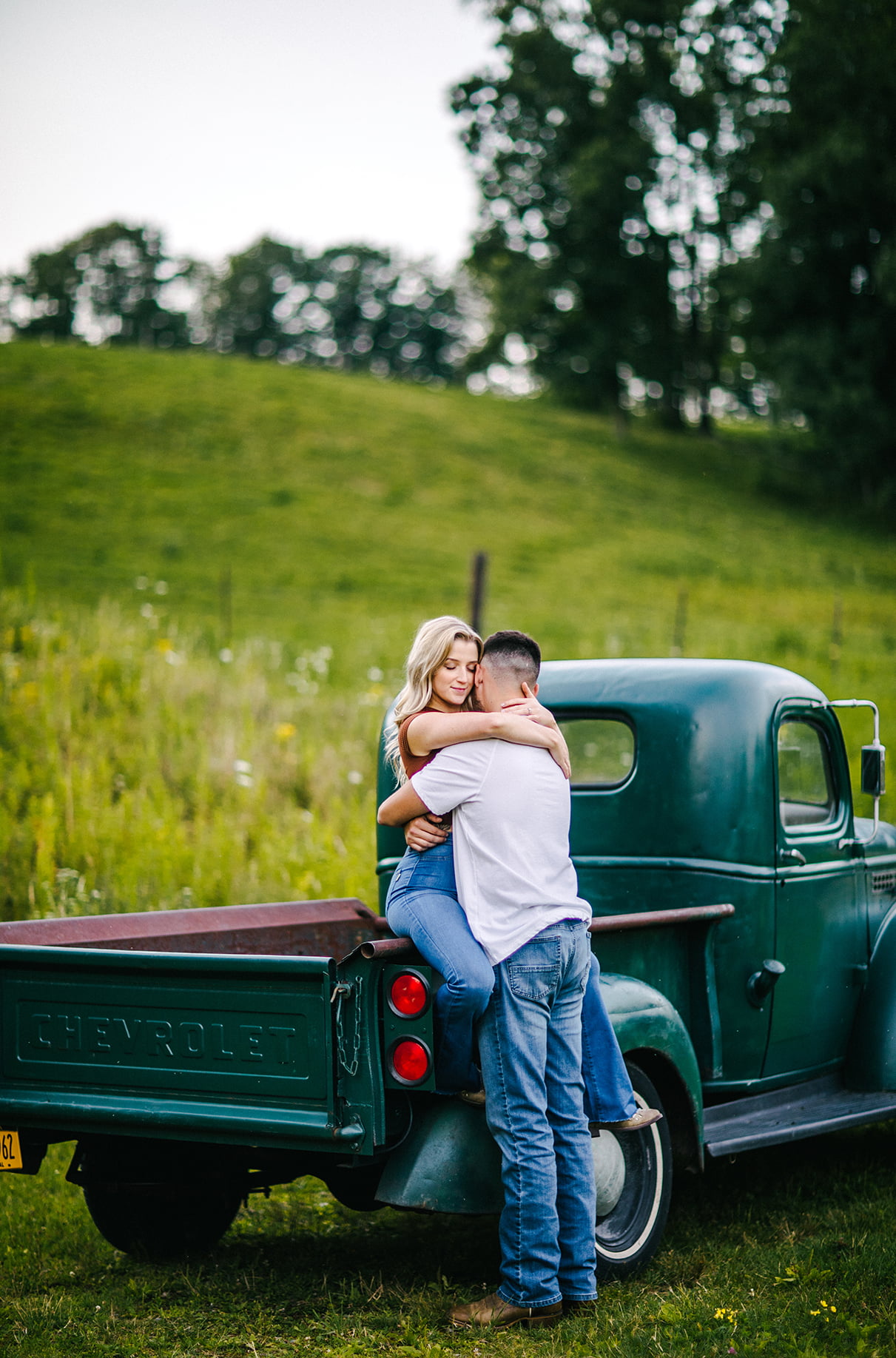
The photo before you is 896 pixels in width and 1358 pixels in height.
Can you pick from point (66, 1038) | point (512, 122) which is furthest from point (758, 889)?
point (512, 122)

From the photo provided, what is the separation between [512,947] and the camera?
366 cm

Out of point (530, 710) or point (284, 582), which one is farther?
point (284, 582)

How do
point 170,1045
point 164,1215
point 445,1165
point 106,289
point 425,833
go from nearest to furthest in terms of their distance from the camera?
point 445,1165 < point 170,1045 < point 425,833 < point 164,1215 < point 106,289

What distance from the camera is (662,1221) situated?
13.7ft

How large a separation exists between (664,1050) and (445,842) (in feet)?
3.33

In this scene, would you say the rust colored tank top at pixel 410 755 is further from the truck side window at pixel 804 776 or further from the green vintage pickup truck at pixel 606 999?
the truck side window at pixel 804 776

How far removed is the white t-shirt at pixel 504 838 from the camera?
3703mm

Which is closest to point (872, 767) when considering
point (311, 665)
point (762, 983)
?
point (762, 983)

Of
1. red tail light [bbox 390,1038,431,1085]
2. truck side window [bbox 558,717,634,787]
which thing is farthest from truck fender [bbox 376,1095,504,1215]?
truck side window [bbox 558,717,634,787]

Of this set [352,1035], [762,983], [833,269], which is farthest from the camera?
[833,269]

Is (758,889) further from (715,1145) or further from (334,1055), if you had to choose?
(334,1055)

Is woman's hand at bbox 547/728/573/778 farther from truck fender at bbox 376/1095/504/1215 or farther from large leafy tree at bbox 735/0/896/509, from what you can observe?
large leafy tree at bbox 735/0/896/509

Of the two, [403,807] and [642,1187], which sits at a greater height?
[403,807]

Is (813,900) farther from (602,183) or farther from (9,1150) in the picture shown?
(602,183)
